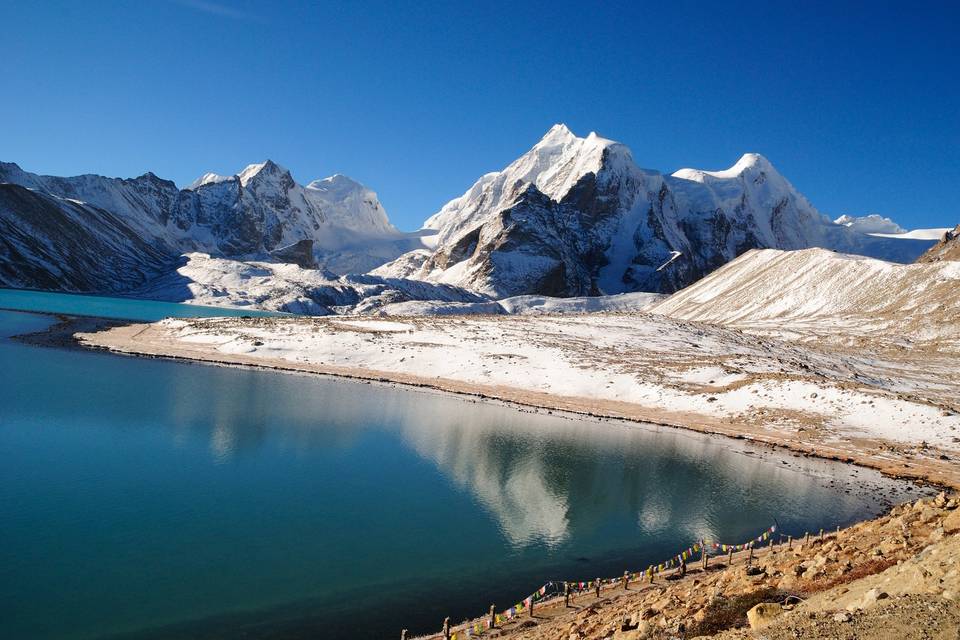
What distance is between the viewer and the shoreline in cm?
4481

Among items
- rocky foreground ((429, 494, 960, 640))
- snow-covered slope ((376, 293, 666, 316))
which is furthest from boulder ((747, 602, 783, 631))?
snow-covered slope ((376, 293, 666, 316))

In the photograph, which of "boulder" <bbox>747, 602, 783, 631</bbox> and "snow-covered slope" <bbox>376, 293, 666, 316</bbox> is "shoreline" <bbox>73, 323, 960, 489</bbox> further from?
"snow-covered slope" <bbox>376, 293, 666, 316</bbox>

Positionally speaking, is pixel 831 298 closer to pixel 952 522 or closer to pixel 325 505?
pixel 952 522

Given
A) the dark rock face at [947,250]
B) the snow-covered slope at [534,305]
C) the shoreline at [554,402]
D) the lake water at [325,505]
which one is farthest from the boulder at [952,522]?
the snow-covered slope at [534,305]

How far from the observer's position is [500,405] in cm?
6131

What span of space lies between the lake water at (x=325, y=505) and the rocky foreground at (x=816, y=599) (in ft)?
12.3

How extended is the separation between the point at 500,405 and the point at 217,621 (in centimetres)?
4477

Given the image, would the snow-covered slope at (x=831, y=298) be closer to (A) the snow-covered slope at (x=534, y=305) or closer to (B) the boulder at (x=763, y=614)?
(A) the snow-covered slope at (x=534, y=305)

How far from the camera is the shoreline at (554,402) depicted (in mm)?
44812

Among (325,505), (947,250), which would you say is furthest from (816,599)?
(947,250)

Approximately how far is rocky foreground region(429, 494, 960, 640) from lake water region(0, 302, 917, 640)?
376 cm

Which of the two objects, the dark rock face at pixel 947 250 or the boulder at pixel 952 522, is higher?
the dark rock face at pixel 947 250

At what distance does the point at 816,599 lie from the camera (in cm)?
1298

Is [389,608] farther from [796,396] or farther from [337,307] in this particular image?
[337,307]
